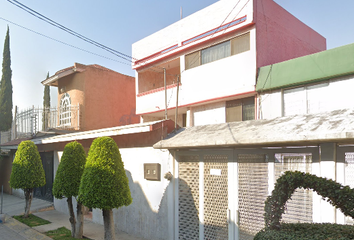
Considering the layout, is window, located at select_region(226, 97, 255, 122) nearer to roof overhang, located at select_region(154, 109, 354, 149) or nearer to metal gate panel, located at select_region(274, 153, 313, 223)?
roof overhang, located at select_region(154, 109, 354, 149)

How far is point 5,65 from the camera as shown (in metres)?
24.8

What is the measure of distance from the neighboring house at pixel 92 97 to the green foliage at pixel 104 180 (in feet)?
34.7

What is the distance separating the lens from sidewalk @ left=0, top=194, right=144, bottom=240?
9.15 metres

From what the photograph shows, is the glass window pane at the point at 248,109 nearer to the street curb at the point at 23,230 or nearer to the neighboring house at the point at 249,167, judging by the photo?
the neighboring house at the point at 249,167

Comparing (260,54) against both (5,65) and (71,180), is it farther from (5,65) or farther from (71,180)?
(5,65)

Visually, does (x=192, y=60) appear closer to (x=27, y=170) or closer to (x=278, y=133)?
(x=27, y=170)

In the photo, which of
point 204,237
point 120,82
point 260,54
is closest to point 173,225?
point 204,237

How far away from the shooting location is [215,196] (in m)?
6.96

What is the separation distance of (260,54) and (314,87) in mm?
2544

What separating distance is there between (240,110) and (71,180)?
Result: 23.6 feet

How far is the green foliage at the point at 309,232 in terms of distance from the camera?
12.5ft

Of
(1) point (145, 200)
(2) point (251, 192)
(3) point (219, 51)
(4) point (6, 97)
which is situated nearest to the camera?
(2) point (251, 192)

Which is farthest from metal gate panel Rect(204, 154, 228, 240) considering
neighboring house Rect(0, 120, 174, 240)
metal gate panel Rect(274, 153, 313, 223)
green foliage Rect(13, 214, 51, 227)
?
green foliage Rect(13, 214, 51, 227)

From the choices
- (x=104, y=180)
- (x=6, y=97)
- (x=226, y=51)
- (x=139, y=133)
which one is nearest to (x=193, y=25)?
(x=226, y=51)
